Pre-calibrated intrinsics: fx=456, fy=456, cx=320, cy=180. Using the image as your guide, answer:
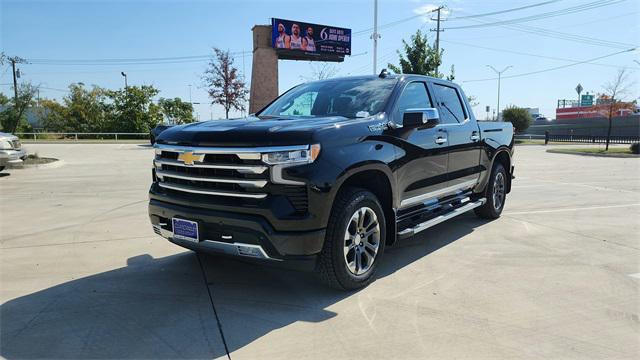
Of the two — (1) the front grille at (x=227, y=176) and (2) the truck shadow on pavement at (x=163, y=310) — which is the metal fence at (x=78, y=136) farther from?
(1) the front grille at (x=227, y=176)

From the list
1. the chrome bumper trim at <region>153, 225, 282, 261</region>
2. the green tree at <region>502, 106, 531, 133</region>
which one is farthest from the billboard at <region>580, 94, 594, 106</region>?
the chrome bumper trim at <region>153, 225, 282, 261</region>

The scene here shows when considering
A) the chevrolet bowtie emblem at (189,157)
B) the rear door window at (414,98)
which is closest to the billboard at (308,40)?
the rear door window at (414,98)

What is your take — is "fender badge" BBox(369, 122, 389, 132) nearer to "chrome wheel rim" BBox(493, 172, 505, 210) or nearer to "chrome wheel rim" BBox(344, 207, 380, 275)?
"chrome wheel rim" BBox(344, 207, 380, 275)

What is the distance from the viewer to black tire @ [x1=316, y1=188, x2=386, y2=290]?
3.64m

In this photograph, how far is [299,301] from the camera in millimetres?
3754

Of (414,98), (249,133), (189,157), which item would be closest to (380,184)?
(414,98)

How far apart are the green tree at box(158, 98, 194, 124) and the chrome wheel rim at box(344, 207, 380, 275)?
48.5 metres

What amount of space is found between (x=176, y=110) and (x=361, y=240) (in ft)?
170

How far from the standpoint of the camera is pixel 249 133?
138 inches

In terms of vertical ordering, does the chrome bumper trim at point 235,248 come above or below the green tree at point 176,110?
below

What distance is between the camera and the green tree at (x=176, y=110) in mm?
50631

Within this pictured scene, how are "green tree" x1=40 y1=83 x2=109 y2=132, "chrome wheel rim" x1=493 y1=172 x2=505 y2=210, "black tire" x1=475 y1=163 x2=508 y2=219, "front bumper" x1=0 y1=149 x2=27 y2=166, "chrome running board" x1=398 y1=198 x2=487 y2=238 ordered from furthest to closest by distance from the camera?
"green tree" x1=40 y1=83 x2=109 y2=132 → "front bumper" x1=0 y1=149 x2=27 y2=166 → "chrome wheel rim" x1=493 y1=172 x2=505 y2=210 → "black tire" x1=475 y1=163 x2=508 y2=219 → "chrome running board" x1=398 y1=198 x2=487 y2=238

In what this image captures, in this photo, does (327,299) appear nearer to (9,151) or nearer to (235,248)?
(235,248)

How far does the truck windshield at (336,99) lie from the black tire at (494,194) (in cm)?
270
